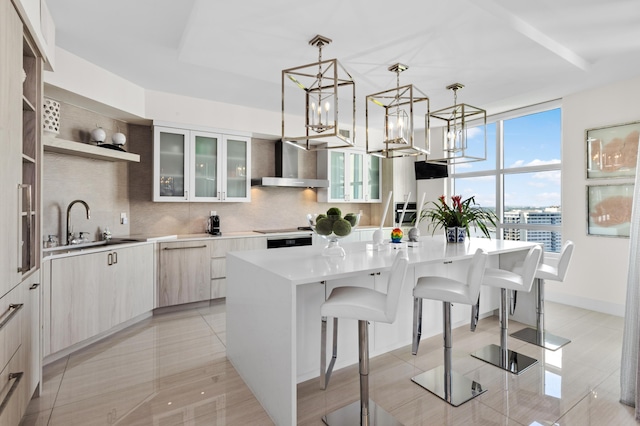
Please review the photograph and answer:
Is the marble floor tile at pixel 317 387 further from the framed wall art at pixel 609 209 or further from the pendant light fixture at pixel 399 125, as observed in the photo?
the pendant light fixture at pixel 399 125

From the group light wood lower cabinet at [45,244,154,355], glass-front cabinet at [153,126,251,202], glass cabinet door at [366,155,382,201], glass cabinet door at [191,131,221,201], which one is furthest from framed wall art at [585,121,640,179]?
light wood lower cabinet at [45,244,154,355]

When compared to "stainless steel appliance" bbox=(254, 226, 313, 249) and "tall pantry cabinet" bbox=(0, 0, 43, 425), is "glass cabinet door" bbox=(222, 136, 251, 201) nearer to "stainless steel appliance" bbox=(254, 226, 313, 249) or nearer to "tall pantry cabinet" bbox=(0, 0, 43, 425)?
"stainless steel appliance" bbox=(254, 226, 313, 249)

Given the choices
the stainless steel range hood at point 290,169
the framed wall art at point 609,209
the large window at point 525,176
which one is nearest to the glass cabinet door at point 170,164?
the stainless steel range hood at point 290,169

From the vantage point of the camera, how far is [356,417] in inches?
75.7

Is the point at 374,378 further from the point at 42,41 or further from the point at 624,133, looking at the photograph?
the point at 624,133

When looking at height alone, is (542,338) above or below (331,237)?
below

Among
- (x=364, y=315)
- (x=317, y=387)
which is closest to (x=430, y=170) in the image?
(x=317, y=387)

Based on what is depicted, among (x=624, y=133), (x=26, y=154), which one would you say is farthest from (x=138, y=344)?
(x=624, y=133)

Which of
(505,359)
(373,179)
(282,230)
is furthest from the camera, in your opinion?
(373,179)

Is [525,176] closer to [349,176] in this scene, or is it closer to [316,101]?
[349,176]

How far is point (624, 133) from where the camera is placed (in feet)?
12.1

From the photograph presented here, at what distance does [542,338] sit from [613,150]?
2351 millimetres

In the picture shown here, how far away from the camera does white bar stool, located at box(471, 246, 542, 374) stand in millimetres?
2434

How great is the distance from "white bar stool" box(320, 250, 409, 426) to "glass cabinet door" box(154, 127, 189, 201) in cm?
290
